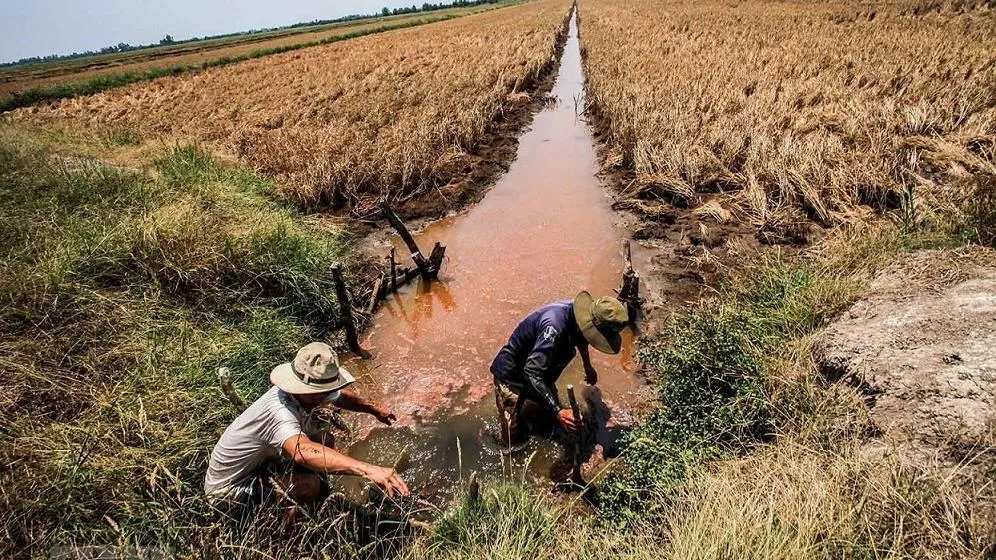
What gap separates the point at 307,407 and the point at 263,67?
2840cm

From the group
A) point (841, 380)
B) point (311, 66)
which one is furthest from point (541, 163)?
point (311, 66)

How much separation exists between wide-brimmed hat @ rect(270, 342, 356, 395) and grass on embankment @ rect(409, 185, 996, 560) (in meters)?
1.13

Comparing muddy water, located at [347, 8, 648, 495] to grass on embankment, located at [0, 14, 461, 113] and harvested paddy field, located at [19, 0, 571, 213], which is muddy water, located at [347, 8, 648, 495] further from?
grass on embankment, located at [0, 14, 461, 113]

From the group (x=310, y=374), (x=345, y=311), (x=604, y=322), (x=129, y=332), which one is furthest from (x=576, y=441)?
(x=129, y=332)

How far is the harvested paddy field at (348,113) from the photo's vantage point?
888 centimetres

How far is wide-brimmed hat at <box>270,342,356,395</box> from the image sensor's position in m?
2.85

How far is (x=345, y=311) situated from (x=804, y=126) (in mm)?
8288

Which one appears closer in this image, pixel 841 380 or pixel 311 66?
pixel 841 380

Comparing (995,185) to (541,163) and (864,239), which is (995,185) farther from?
(541,163)

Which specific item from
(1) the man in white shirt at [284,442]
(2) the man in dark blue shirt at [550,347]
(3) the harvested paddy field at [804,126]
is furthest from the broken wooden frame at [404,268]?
(3) the harvested paddy field at [804,126]

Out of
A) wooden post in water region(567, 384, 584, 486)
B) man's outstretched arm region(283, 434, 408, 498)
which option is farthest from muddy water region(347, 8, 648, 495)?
man's outstretched arm region(283, 434, 408, 498)

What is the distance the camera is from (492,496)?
3156mm

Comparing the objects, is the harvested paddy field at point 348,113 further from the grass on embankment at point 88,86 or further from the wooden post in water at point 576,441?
the wooden post in water at point 576,441

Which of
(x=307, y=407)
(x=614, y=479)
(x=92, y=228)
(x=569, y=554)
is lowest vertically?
(x=614, y=479)
